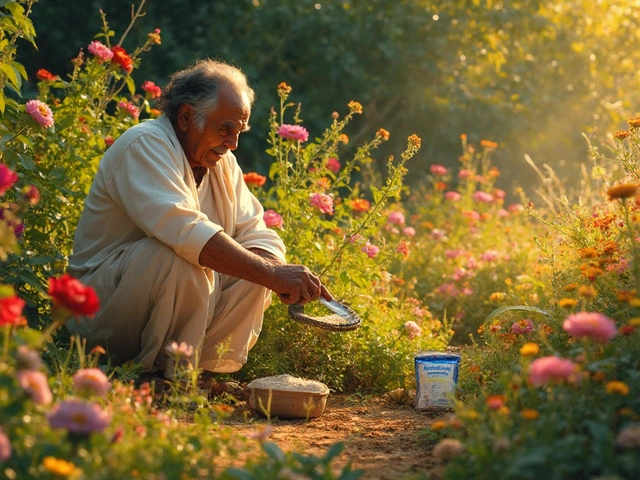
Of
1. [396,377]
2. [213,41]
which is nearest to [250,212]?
[396,377]

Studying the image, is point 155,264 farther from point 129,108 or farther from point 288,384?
point 129,108

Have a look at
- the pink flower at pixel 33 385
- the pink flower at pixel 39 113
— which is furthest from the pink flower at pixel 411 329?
the pink flower at pixel 33 385

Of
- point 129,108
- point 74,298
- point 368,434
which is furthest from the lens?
point 129,108

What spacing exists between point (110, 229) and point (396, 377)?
4.70 ft

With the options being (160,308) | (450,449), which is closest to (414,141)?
(160,308)

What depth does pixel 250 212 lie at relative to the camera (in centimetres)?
385

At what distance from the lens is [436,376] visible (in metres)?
3.38

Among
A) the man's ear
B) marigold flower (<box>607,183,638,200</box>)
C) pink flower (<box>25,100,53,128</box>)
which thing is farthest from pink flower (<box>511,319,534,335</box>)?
pink flower (<box>25,100,53,128</box>)

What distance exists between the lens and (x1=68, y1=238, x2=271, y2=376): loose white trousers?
3.26 m

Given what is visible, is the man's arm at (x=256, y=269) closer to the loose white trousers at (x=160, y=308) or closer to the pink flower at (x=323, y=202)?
the loose white trousers at (x=160, y=308)

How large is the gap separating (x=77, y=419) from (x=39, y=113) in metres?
2.07

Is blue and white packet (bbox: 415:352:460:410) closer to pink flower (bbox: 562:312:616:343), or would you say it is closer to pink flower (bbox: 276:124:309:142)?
pink flower (bbox: 276:124:309:142)

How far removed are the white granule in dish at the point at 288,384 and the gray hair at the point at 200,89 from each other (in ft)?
3.43

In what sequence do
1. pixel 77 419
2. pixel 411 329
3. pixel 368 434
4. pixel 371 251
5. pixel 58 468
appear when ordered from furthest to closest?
pixel 371 251, pixel 411 329, pixel 368 434, pixel 77 419, pixel 58 468
